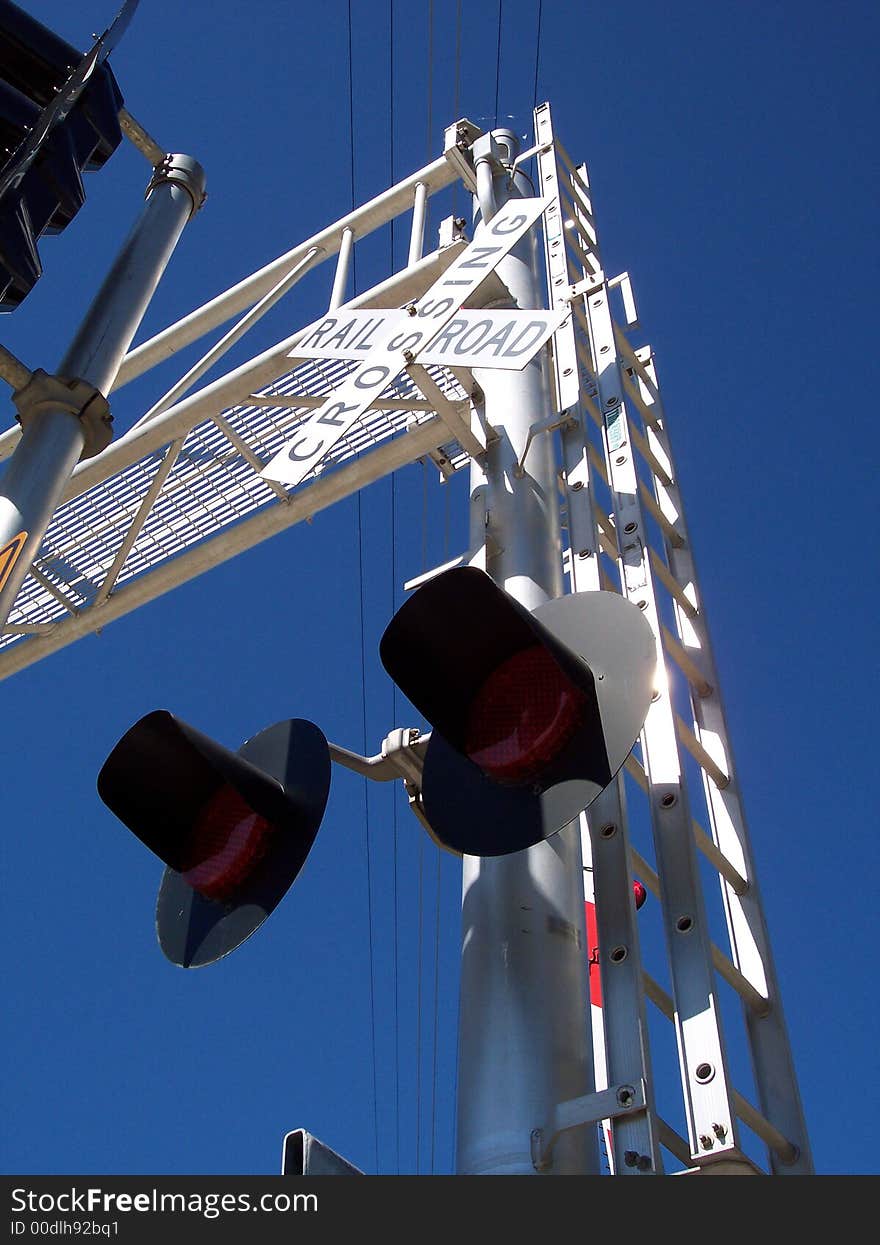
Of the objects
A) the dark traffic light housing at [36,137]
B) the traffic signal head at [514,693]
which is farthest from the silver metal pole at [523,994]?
the dark traffic light housing at [36,137]

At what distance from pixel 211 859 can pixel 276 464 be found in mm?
1582

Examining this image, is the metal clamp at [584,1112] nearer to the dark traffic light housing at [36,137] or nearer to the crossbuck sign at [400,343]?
the crossbuck sign at [400,343]

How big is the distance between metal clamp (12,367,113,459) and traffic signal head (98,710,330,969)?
96 centimetres

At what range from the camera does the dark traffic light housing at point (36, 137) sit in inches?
127

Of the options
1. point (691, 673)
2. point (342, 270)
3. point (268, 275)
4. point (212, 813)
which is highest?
point (268, 275)

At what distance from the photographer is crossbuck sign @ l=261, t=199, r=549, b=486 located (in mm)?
4488

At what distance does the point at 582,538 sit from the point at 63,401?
2.21 meters

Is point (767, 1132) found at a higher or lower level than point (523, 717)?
lower

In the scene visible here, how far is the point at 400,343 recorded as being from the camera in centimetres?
489

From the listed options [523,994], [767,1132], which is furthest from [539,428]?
[767,1132]

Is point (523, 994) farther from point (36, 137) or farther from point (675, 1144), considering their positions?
point (36, 137)

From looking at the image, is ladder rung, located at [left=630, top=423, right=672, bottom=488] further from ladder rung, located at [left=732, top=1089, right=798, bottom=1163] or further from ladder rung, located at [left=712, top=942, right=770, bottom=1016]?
ladder rung, located at [left=732, top=1089, right=798, bottom=1163]

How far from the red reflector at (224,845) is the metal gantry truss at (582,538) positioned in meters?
0.46
